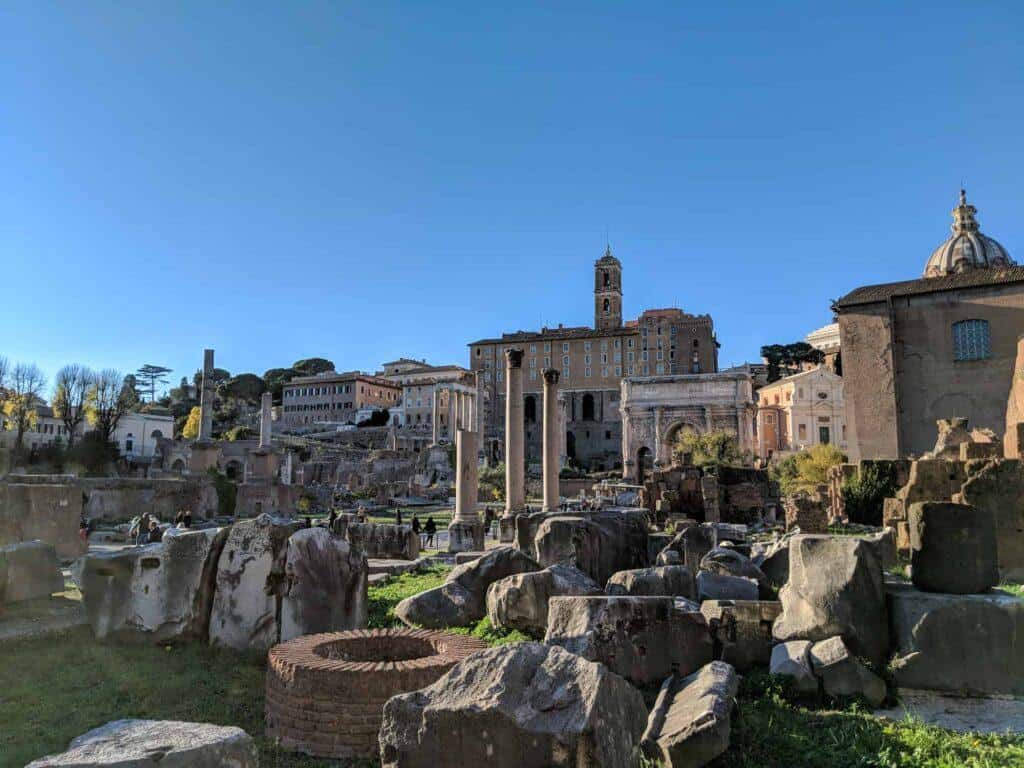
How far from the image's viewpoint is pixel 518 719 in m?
3.72

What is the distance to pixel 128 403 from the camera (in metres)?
67.6

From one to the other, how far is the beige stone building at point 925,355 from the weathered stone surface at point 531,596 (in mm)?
25752

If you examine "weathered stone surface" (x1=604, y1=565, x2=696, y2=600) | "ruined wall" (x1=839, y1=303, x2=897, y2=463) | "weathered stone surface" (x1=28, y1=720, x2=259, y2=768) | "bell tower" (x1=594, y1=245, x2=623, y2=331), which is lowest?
"weathered stone surface" (x1=604, y1=565, x2=696, y2=600)

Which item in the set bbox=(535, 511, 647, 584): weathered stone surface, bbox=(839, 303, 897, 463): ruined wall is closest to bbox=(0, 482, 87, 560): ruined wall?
bbox=(535, 511, 647, 584): weathered stone surface

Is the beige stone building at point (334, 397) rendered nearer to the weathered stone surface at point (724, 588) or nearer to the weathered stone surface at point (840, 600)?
the weathered stone surface at point (724, 588)

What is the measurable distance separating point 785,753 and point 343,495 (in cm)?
4193

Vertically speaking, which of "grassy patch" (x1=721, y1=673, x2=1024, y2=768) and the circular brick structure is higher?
the circular brick structure

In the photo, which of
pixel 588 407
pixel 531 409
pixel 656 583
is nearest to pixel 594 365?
pixel 588 407

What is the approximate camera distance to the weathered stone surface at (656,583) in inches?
331

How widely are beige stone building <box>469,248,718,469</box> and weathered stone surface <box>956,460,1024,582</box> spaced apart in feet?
255

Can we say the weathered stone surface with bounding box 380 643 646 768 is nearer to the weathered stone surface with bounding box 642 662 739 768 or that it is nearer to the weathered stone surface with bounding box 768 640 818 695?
the weathered stone surface with bounding box 642 662 739 768

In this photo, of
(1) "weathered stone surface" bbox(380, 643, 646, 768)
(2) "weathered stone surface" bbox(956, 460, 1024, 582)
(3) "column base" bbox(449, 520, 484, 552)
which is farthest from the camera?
(3) "column base" bbox(449, 520, 484, 552)

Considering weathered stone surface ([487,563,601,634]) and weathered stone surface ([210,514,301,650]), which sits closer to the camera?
weathered stone surface ([210,514,301,650])

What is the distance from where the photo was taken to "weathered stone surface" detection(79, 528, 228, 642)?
8.37 metres
